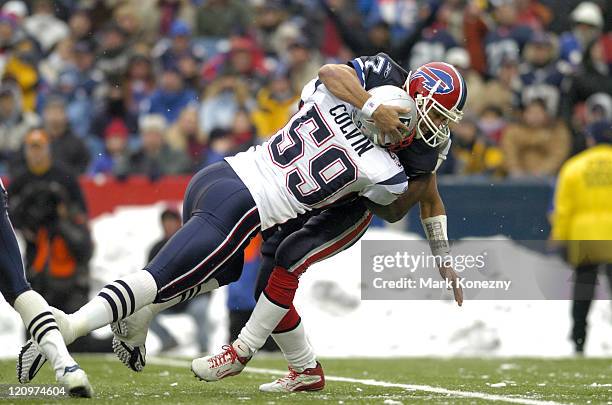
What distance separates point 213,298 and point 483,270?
3.60 metres

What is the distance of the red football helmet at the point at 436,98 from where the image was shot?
5.70 metres

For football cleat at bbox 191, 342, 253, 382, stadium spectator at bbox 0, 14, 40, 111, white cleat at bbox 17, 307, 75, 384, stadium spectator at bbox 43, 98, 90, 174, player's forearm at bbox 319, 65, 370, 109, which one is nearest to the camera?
white cleat at bbox 17, 307, 75, 384

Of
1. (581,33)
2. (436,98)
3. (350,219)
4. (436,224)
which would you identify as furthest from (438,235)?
(581,33)

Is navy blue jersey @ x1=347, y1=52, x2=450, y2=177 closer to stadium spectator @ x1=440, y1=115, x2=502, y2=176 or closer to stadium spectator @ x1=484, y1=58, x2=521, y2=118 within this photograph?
stadium spectator @ x1=440, y1=115, x2=502, y2=176

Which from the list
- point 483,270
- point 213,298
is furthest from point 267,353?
point 483,270

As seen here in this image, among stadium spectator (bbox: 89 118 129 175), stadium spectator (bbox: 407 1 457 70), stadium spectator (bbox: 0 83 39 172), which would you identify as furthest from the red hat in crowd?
stadium spectator (bbox: 407 1 457 70)

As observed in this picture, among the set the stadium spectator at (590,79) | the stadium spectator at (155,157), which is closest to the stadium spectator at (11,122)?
the stadium spectator at (155,157)

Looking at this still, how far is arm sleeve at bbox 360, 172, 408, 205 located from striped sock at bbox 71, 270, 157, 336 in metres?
1.05

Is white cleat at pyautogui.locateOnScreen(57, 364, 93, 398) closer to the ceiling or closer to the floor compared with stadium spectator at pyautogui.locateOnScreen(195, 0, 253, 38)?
closer to the floor

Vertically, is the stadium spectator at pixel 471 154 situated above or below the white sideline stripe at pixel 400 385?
above

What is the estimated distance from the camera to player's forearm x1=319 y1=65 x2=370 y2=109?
559 cm

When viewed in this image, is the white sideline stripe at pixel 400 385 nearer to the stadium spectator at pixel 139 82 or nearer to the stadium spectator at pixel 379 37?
the stadium spectator at pixel 139 82

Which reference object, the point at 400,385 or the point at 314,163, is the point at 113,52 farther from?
the point at 314,163

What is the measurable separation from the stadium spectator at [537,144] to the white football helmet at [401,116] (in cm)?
660
